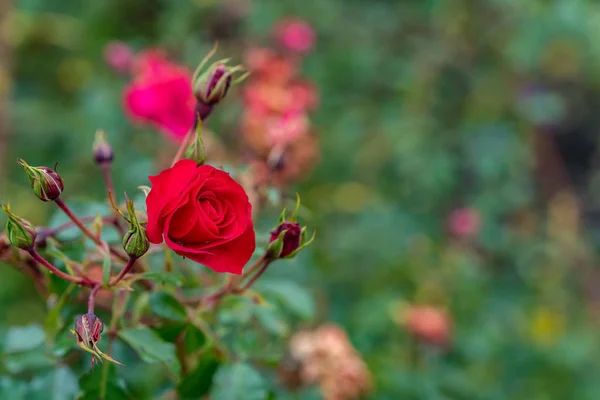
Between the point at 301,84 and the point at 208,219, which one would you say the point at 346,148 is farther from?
the point at 208,219

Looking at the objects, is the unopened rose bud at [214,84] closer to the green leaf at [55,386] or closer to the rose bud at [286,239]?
the rose bud at [286,239]

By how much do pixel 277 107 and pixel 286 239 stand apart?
0.76 m

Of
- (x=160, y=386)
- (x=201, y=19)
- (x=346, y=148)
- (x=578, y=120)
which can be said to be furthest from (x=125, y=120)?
(x=578, y=120)

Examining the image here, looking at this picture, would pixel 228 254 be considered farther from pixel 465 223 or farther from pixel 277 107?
pixel 465 223

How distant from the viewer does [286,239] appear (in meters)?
0.58

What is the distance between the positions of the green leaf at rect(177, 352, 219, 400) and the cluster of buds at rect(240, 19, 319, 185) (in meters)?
0.52

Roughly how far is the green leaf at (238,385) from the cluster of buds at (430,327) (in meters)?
0.61

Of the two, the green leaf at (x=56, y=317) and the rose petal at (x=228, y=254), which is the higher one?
the rose petal at (x=228, y=254)

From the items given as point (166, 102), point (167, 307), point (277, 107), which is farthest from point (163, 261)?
point (277, 107)

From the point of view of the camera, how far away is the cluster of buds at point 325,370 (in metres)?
0.97

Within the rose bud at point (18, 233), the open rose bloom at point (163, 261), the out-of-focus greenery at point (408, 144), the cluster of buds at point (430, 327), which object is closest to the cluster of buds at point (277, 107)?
the out-of-focus greenery at point (408, 144)

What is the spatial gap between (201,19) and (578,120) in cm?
165

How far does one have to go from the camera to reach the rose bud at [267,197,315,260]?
1.88 feet

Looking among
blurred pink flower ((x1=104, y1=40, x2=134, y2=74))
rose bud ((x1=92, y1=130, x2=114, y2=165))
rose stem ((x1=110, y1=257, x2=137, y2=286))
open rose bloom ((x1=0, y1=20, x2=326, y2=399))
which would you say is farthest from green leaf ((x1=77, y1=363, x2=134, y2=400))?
blurred pink flower ((x1=104, y1=40, x2=134, y2=74))
